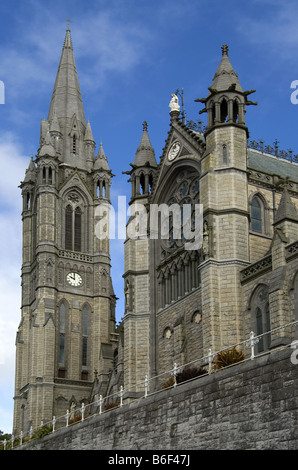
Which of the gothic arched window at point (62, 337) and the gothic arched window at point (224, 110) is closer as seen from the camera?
the gothic arched window at point (224, 110)

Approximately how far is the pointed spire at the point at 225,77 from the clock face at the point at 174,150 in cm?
567

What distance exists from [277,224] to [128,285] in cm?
1393

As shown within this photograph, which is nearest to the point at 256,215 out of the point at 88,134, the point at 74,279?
the point at 74,279

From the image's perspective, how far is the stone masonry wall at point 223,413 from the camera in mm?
20922

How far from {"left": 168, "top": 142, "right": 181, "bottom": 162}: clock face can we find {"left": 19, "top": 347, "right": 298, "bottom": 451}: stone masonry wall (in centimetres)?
2209

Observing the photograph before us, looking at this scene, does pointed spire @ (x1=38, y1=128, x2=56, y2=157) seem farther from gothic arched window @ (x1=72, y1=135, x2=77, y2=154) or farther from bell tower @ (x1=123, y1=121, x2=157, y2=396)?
bell tower @ (x1=123, y1=121, x2=157, y2=396)

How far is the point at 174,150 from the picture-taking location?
4975 cm

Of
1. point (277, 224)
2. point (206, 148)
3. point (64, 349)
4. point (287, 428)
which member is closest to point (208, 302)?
point (277, 224)

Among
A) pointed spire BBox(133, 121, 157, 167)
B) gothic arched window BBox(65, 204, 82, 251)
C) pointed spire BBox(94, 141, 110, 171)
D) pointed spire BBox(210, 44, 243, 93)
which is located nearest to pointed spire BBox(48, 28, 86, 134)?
pointed spire BBox(94, 141, 110, 171)

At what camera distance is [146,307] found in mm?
48594

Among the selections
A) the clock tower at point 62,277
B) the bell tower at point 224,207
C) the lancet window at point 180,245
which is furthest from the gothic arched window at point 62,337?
the bell tower at point 224,207

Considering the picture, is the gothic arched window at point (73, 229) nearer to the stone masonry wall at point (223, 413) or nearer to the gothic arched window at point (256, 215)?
the gothic arched window at point (256, 215)
